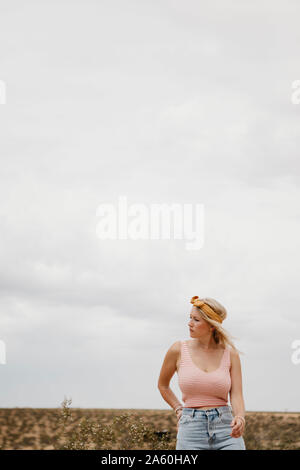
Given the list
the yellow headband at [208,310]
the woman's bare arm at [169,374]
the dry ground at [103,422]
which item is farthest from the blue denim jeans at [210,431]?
the dry ground at [103,422]

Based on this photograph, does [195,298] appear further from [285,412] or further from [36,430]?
[285,412]

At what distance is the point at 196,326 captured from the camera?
7.33 metres

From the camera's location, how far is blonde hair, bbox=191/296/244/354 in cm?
730

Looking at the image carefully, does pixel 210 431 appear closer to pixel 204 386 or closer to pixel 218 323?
pixel 204 386

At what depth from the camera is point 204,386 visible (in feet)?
23.0

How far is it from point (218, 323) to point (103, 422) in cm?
2300

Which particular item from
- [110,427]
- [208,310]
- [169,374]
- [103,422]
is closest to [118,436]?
[110,427]

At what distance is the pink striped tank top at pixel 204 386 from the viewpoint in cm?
701

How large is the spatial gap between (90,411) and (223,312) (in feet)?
85.0

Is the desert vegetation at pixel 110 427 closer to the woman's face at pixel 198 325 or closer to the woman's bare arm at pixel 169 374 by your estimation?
the woman's bare arm at pixel 169 374

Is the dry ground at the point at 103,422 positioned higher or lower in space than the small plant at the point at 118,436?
higher

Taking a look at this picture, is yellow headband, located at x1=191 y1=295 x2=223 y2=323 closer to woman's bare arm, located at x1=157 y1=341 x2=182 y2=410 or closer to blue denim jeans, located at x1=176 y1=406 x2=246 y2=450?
woman's bare arm, located at x1=157 y1=341 x2=182 y2=410

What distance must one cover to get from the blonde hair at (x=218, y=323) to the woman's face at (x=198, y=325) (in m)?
0.04
